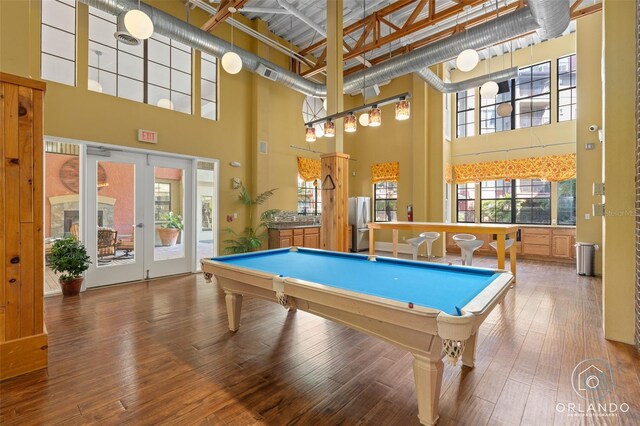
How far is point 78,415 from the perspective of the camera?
1.81 meters

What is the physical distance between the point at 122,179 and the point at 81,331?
2792 mm

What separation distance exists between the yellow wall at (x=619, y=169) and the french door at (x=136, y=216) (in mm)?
6149

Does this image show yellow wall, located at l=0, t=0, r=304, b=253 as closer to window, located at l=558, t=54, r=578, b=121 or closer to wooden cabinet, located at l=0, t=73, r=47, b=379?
wooden cabinet, located at l=0, t=73, r=47, b=379

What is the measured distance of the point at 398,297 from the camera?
1.77 meters

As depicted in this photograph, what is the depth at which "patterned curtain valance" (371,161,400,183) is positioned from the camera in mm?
8703

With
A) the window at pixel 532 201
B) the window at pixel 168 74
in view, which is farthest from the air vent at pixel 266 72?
the window at pixel 532 201

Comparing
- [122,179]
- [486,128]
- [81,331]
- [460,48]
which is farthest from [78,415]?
[486,128]

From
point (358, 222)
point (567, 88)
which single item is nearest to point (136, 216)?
point (358, 222)

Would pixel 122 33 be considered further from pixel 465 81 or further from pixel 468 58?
pixel 465 81

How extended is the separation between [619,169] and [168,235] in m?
6.45

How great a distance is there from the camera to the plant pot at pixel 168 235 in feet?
18.1

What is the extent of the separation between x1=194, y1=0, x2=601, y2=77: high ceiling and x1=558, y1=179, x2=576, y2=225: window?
11.9ft

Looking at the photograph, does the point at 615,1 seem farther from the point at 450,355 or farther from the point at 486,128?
the point at 486,128

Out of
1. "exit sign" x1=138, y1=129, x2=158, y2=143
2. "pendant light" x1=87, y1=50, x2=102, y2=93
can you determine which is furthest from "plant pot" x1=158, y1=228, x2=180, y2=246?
"pendant light" x1=87, y1=50, x2=102, y2=93
